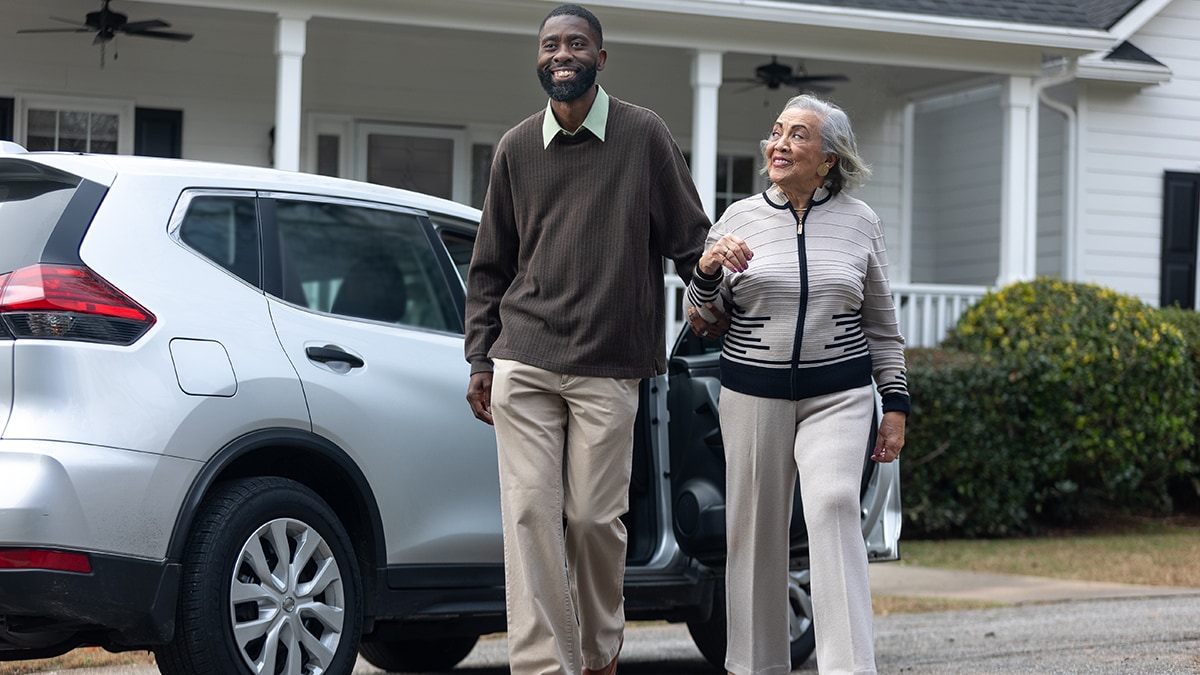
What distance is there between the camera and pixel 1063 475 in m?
13.5

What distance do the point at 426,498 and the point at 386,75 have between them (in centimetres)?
962

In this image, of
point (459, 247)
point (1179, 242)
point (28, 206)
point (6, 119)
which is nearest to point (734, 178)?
point (1179, 242)

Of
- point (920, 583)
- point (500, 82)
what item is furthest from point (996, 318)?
point (500, 82)

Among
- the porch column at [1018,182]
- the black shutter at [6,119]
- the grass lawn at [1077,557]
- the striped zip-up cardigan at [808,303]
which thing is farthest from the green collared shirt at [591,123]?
the porch column at [1018,182]

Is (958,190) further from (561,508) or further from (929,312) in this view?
(561,508)

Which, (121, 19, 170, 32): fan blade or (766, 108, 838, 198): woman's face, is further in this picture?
(121, 19, 170, 32): fan blade

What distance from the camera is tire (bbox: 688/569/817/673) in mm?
6605

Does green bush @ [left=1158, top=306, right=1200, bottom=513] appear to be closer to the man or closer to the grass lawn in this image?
the grass lawn

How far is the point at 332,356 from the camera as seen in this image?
511 cm

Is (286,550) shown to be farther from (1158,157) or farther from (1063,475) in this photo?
(1158,157)

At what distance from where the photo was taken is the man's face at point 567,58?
461 centimetres

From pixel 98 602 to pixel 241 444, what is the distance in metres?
0.65

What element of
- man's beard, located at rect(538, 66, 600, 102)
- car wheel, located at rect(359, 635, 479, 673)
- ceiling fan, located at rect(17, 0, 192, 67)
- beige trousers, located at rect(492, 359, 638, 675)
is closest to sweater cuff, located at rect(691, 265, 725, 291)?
beige trousers, located at rect(492, 359, 638, 675)

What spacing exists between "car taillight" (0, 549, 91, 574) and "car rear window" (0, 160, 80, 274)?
80cm
